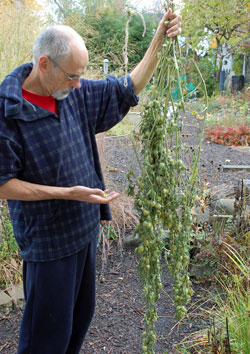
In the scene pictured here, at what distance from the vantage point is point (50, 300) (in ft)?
5.57

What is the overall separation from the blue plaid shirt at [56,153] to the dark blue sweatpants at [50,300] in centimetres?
7

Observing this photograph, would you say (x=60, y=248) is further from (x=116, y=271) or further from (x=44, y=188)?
(x=116, y=271)

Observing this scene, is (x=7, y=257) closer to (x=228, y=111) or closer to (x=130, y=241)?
(x=130, y=241)

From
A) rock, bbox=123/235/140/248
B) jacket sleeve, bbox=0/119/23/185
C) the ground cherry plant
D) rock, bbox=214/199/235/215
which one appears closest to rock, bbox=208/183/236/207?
rock, bbox=214/199/235/215

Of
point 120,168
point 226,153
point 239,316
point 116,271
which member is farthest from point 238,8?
point 239,316

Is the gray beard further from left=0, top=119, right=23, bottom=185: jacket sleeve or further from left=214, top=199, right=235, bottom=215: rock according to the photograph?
left=214, top=199, right=235, bottom=215: rock

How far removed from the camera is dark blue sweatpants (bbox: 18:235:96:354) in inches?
66.3

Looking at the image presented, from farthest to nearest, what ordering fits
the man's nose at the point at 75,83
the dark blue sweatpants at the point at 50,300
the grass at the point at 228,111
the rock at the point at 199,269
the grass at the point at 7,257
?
the grass at the point at 228,111 → the rock at the point at 199,269 → the grass at the point at 7,257 → the dark blue sweatpants at the point at 50,300 → the man's nose at the point at 75,83

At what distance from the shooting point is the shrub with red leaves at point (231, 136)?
26.4 feet

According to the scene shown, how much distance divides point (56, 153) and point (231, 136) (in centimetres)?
719

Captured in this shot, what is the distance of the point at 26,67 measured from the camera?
1.62 meters

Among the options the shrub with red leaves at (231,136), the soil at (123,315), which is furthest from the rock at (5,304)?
the shrub with red leaves at (231,136)

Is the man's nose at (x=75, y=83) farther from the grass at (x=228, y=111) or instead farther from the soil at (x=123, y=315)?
the grass at (x=228, y=111)

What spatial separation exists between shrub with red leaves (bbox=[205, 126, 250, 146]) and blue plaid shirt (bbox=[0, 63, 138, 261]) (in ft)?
21.7
